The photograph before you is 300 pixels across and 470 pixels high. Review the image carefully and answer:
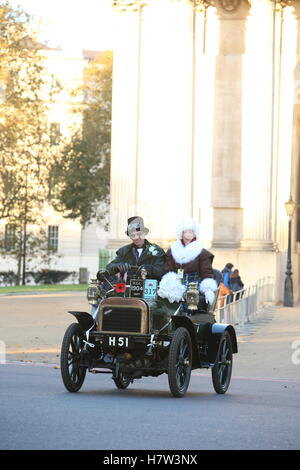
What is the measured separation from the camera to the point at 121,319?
44.4 ft

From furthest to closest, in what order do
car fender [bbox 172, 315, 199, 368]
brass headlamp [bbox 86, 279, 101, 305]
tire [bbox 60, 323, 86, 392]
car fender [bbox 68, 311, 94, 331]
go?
brass headlamp [bbox 86, 279, 101, 305], car fender [bbox 68, 311, 94, 331], car fender [bbox 172, 315, 199, 368], tire [bbox 60, 323, 86, 392]

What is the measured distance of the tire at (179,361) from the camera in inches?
519

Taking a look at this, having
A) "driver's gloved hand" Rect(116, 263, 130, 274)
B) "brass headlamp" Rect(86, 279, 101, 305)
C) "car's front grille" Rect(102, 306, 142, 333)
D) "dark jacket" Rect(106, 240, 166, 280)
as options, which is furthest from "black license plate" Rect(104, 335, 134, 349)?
"dark jacket" Rect(106, 240, 166, 280)

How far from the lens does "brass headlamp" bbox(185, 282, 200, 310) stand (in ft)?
45.7

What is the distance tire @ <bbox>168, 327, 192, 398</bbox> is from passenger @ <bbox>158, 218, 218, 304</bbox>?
77cm

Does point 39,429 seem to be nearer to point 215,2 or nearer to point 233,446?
point 233,446

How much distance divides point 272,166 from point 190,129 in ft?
9.85

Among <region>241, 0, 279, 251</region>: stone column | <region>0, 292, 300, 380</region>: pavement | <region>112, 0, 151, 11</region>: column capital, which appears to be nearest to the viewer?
<region>0, 292, 300, 380</region>: pavement

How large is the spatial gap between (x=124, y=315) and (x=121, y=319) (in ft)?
0.19

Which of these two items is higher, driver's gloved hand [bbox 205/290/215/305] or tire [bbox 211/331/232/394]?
driver's gloved hand [bbox 205/290/215/305]

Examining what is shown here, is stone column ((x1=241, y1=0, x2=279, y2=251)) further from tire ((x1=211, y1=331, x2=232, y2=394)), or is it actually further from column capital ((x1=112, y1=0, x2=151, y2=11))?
tire ((x1=211, y1=331, x2=232, y2=394))

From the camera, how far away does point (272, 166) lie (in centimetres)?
4150

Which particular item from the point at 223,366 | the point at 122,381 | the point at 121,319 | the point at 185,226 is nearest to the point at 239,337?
the point at 223,366

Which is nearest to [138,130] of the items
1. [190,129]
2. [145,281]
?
[190,129]
